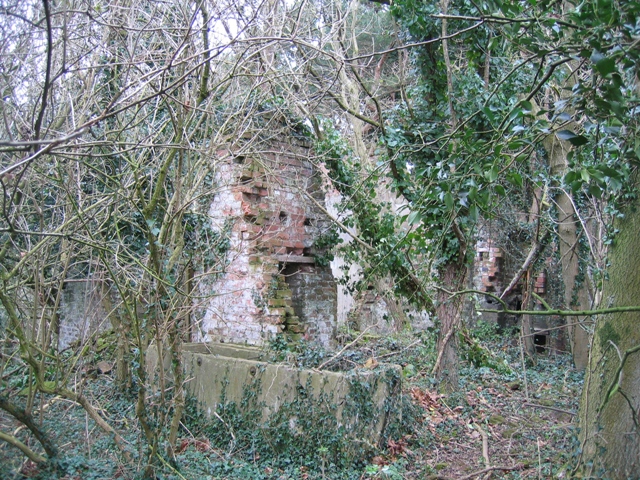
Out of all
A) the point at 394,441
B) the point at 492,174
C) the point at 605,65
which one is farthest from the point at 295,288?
the point at 605,65

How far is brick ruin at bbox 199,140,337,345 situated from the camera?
7.64 meters

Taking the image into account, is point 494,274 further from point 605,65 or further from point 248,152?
point 605,65

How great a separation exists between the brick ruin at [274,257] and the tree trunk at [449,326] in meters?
2.03

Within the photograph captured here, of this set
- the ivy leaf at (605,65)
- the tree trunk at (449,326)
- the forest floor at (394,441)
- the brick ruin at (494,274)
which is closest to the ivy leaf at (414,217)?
the ivy leaf at (605,65)

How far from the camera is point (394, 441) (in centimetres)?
537

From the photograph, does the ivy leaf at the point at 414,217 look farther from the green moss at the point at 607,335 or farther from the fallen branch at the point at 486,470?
the fallen branch at the point at 486,470

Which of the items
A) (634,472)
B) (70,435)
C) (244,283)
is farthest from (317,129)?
(634,472)

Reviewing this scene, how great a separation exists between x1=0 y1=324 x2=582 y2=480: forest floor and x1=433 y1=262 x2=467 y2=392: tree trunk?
174 mm

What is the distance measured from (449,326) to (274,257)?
8.65 ft

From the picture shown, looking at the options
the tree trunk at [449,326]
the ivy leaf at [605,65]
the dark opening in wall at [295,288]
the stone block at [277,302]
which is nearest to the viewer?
the ivy leaf at [605,65]

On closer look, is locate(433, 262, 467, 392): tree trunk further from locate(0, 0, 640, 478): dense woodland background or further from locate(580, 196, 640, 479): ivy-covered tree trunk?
locate(580, 196, 640, 479): ivy-covered tree trunk

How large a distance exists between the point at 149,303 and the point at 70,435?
1916mm

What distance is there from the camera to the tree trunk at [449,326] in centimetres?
689

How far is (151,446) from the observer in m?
3.83
